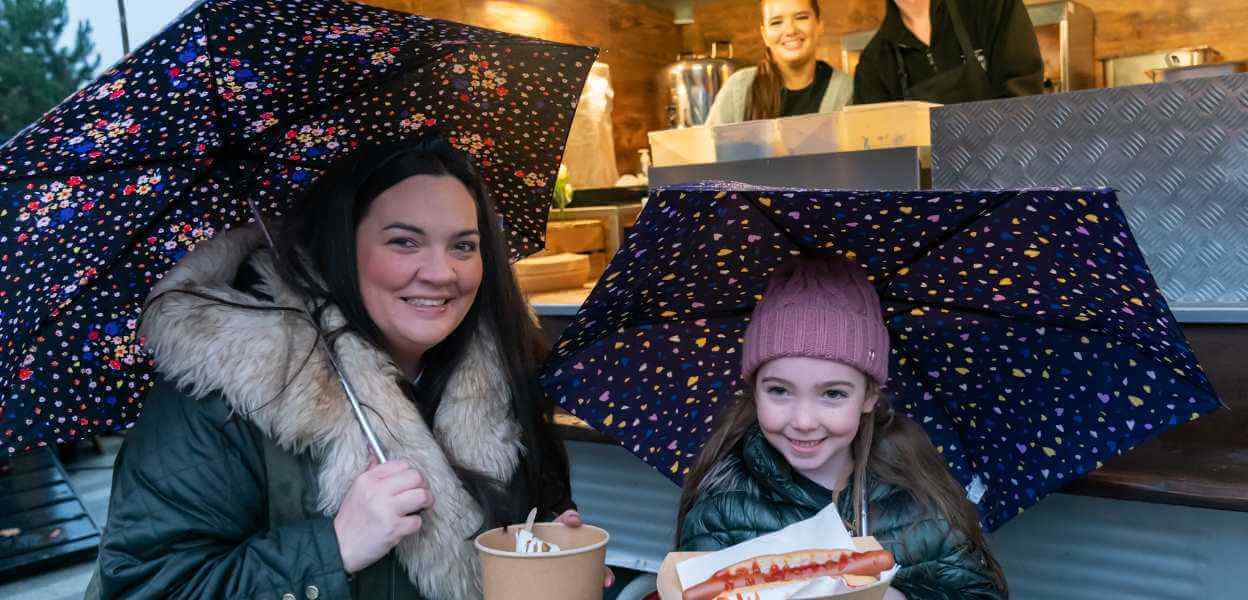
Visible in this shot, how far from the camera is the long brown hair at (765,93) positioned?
4941 millimetres

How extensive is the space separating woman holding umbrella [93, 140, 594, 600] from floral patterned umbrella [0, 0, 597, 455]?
144mm

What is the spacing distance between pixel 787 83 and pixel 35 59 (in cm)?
422

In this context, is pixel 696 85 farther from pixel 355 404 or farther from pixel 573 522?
pixel 573 522

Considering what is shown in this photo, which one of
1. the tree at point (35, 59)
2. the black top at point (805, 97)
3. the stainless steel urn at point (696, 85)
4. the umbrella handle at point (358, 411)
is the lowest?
the umbrella handle at point (358, 411)

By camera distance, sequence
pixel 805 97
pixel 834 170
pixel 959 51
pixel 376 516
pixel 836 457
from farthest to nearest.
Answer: pixel 805 97 < pixel 959 51 < pixel 834 170 < pixel 836 457 < pixel 376 516

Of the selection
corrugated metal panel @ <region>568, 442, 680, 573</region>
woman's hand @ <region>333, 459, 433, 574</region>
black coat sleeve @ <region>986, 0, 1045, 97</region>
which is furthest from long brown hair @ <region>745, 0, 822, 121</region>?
woman's hand @ <region>333, 459, 433, 574</region>

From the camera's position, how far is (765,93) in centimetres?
499

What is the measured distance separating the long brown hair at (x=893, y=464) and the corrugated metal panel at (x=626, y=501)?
0.93 metres

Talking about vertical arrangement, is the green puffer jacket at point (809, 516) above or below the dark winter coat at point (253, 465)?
below

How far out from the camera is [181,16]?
1536mm

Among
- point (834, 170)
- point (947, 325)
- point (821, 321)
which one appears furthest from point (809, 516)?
point (834, 170)

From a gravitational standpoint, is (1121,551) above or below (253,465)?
below

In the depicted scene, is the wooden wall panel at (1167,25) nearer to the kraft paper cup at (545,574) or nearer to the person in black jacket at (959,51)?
the person in black jacket at (959,51)

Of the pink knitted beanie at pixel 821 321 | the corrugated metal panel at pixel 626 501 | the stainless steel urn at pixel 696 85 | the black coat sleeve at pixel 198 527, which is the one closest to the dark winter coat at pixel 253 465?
the black coat sleeve at pixel 198 527
